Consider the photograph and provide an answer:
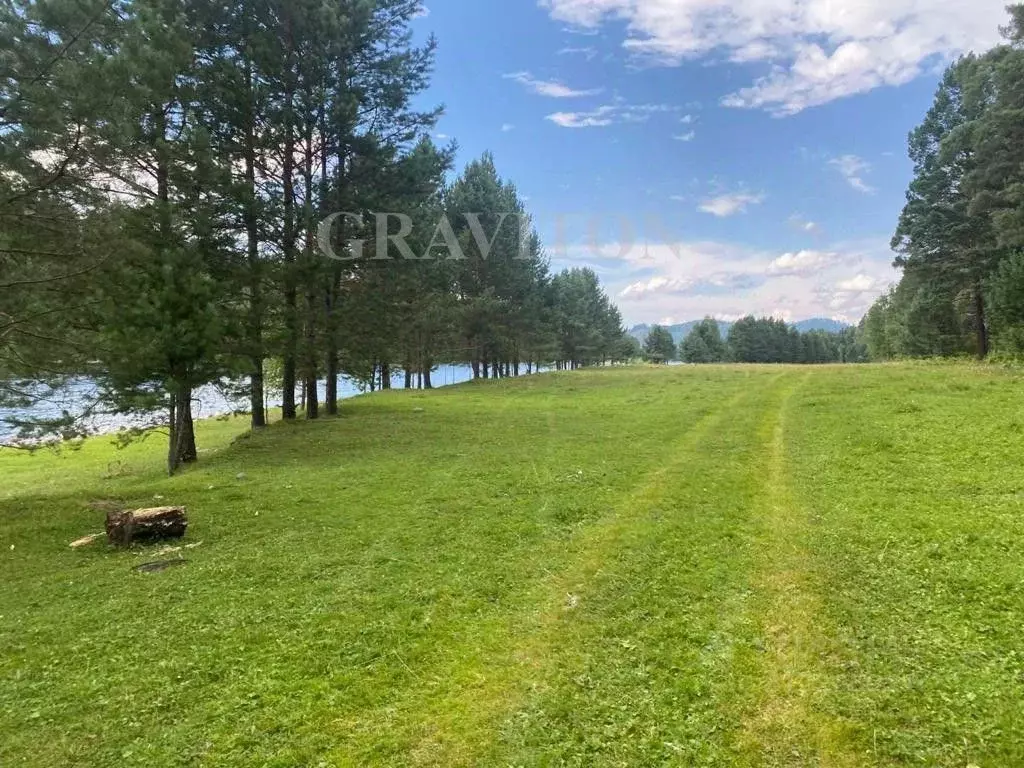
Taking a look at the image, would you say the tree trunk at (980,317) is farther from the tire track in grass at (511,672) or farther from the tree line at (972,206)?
the tire track in grass at (511,672)

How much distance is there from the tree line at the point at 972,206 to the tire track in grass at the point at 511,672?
22811 millimetres

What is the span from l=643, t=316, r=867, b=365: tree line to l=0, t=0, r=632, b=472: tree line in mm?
83858

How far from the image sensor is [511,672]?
409cm

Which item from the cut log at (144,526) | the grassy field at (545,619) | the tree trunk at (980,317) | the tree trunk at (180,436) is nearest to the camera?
the grassy field at (545,619)

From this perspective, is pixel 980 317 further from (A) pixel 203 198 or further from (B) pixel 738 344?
(B) pixel 738 344

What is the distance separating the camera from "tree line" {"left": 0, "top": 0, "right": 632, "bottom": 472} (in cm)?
779

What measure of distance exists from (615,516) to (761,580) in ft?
7.68

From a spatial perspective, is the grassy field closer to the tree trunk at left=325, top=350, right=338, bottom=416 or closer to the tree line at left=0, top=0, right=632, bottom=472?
the tree line at left=0, top=0, right=632, bottom=472

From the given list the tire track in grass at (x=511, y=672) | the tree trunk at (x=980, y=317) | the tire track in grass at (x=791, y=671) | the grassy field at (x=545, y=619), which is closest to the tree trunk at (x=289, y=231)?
the grassy field at (x=545, y=619)

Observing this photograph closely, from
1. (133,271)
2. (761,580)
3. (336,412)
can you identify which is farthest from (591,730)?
(336,412)

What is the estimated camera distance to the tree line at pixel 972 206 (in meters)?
21.7

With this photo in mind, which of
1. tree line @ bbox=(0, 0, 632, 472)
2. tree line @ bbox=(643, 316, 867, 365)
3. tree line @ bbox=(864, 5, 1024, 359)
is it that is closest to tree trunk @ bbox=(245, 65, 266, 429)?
tree line @ bbox=(0, 0, 632, 472)

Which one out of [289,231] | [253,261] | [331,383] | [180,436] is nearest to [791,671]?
[180,436]

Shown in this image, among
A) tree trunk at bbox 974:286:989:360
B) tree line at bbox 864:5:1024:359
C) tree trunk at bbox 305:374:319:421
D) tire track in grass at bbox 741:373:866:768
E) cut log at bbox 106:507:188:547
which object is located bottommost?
tire track in grass at bbox 741:373:866:768
